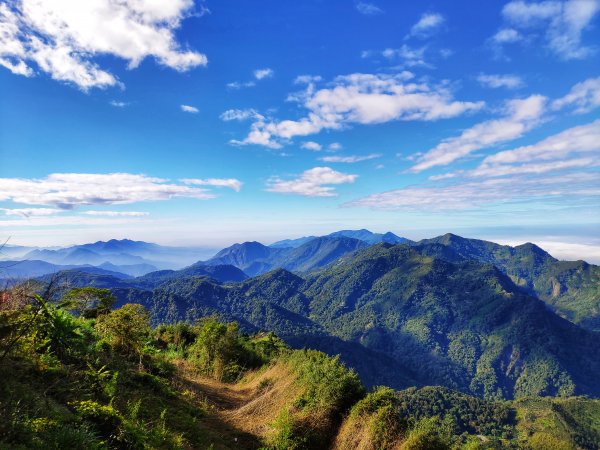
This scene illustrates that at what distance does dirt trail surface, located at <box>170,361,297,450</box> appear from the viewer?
9.95 metres

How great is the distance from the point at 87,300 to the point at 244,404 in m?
7.43

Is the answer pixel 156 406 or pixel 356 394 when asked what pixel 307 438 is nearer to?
pixel 356 394

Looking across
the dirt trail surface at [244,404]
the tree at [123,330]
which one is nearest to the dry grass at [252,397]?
the dirt trail surface at [244,404]

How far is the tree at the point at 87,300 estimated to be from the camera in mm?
11138

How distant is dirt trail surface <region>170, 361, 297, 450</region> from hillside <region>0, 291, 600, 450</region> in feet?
0.17

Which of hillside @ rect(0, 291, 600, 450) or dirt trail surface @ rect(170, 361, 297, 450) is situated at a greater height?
hillside @ rect(0, 291, 600, 450)

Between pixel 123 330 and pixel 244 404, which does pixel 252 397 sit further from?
pixel 123 330

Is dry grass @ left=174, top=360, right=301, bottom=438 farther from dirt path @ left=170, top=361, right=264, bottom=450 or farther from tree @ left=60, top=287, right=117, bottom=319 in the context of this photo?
tree @ left=60, top=287, right=117, bottom=319

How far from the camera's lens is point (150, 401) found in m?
9.39

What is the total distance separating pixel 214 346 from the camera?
18.7m

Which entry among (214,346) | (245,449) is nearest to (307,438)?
(245,449)

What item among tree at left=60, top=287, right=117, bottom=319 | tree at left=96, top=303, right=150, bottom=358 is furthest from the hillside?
tree at left=60, top=287, right=117, bottom=319

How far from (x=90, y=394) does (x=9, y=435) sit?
282cm

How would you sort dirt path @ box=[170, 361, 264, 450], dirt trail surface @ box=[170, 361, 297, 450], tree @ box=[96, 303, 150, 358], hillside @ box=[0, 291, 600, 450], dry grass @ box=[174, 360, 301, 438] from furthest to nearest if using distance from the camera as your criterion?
1. tree @ box=[96, 303, 150, 358]
2. dry grass @ box=[174, 360, 301, 438]
3. dirt trail surface @ box=[170, 361, 297, 450]
4. dirt path @ box=[170, 361, 264, 450]
5. hillside @ box=[0, 291, 600, 450]
